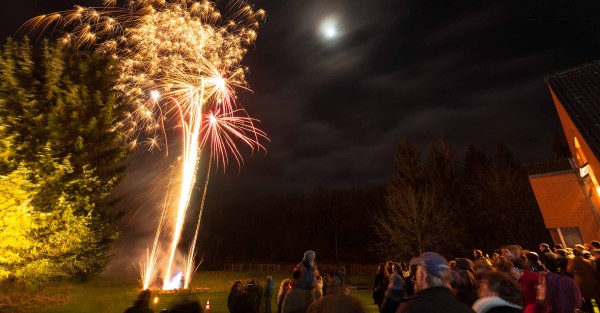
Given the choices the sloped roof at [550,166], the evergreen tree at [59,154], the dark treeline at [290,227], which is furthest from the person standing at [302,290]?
the dark treeline at [290,227]

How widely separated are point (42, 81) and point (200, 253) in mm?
63368

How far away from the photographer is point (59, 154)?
1695cm

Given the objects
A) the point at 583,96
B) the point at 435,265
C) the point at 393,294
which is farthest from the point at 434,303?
the point at 583,96

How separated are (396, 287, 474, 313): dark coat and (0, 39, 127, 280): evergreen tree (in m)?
12.3

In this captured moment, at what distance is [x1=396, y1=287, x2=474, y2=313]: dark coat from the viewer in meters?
2.62

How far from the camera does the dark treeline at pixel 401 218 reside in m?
33.9

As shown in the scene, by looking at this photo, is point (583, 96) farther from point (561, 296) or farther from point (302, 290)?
point (302, 290)

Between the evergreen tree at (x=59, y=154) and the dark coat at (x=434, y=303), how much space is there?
12.3 metres

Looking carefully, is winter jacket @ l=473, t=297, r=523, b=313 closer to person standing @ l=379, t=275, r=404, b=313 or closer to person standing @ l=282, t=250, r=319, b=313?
person standing @ l=282, t=250, r=319, b=313

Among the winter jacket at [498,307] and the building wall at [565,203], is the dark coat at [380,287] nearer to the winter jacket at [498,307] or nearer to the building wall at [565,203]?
the winter jacket at [498,307]

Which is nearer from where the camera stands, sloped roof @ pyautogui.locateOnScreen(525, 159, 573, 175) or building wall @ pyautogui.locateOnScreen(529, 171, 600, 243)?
building wall @ pyautogui.locateOnScreen(529, 171, 600, 243)

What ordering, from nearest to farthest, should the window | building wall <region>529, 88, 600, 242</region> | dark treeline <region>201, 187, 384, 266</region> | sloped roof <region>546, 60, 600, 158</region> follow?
1. sloped roof <region>546, 60, 600, 158</region>
2. building wall <region>529, 88, 600, 242</region>
3. the window
4. dark treeline <region>201, 187, 384, 266</region>

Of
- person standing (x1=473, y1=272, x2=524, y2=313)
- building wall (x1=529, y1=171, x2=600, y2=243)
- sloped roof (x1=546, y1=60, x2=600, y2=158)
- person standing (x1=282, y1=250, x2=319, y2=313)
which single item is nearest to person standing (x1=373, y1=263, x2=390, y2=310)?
person standing (x1=282, y1=250, x2=319, y2=313)

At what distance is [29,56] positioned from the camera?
16484mm
